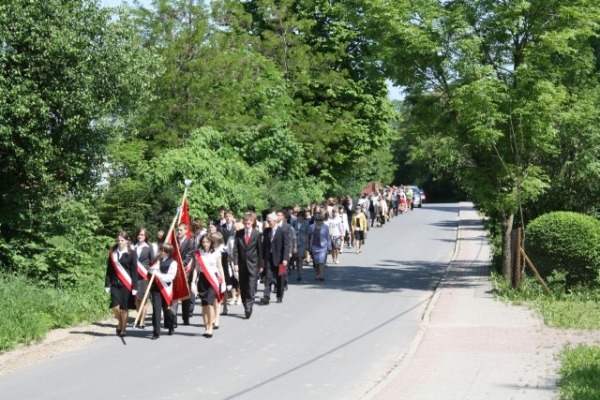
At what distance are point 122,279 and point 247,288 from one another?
9.88ft

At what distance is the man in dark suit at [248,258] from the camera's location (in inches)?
712

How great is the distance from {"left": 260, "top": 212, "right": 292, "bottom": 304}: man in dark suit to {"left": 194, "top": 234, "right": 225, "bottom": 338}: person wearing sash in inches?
133

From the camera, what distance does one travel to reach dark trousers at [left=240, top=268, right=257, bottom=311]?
18.0 metres

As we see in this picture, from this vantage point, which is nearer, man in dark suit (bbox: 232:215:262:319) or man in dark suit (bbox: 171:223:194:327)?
man in dark suit (bbox: 171:223:194:327)

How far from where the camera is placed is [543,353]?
13.8 m

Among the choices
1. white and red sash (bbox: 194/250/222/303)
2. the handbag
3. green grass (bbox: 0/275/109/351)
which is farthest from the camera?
the handbag

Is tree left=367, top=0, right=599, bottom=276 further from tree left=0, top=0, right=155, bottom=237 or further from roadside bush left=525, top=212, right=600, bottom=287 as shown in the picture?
tree left=0, top=0, right=155, bottom=237

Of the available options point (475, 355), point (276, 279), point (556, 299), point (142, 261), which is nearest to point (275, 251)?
point (276, 279)

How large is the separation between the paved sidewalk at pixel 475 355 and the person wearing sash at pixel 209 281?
3.27 meters

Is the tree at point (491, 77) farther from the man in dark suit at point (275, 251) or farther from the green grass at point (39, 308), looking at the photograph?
the green grass at point (39, 308)

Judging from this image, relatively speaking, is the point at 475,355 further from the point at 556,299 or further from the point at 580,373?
the point at 556,299

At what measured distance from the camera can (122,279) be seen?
1573 cm

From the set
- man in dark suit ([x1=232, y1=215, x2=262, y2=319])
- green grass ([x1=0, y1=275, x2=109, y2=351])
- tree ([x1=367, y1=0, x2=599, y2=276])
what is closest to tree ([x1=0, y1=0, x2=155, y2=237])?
green grass ([x1=0, y1=275, x2=109, y2=351])

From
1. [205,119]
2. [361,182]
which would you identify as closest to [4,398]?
[205,119]
